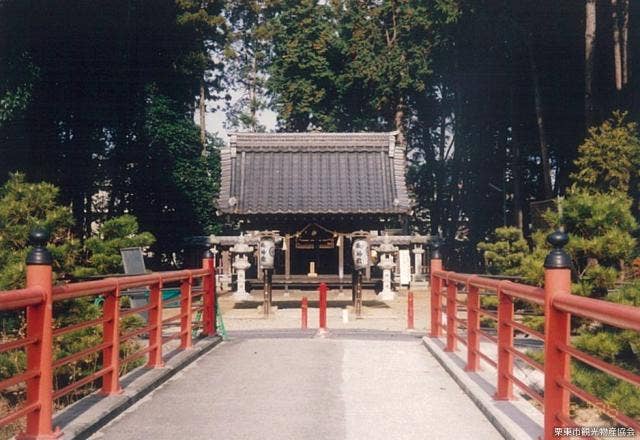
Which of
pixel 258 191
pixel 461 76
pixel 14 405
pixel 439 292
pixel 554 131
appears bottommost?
pixel 14 405

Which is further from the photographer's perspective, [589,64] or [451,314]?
[589,64]

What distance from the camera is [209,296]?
11.6m

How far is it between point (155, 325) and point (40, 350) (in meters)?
3.47

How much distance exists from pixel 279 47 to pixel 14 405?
30880 millimetres

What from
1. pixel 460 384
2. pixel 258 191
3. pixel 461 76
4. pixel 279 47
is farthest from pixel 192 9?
pixel 460 384

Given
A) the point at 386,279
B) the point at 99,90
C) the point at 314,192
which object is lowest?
the point at 386,279

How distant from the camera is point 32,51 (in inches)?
834

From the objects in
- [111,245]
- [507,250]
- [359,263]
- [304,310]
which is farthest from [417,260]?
[111,245]

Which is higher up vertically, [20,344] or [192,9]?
[192,9]

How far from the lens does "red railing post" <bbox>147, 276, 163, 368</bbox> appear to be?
324 inches

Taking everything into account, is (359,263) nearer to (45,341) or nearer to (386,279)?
(386,279)

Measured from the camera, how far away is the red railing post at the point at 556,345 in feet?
15.1

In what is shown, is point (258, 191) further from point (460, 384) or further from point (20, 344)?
point (20, 344)

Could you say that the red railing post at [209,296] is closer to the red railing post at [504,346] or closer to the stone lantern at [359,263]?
the red railing post at [504,346]
